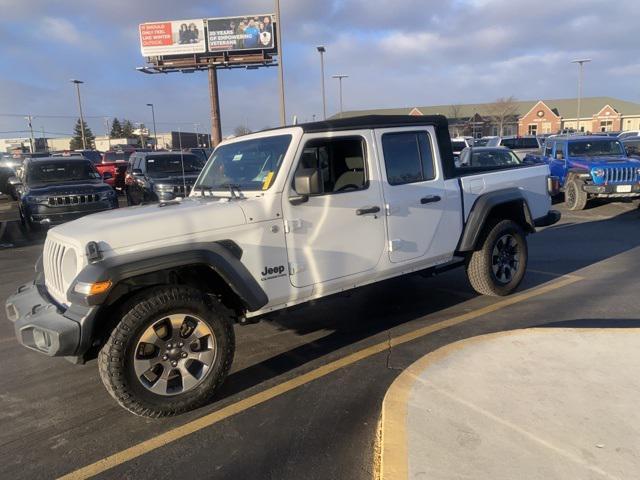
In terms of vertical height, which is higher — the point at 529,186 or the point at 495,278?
the point at 529,186

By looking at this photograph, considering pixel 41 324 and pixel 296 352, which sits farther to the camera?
pixel 296 352

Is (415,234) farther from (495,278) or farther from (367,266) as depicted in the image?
(495,278)

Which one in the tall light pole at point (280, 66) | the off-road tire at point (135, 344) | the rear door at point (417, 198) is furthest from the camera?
the tall light pole at point (280, 66)

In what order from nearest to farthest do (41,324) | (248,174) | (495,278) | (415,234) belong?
(41,324)
(248,174)
(415,234)
(495,278)

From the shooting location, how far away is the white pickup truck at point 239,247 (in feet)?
11.1

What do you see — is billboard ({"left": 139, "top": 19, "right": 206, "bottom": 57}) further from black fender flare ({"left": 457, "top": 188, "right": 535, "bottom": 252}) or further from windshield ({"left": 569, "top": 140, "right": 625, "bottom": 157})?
black fender flare ({"left": 457, "top": 188, "right": 535, "bottom": 252})

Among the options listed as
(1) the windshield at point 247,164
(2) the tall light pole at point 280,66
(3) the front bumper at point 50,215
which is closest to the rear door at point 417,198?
(1) the windshield at point 247,164

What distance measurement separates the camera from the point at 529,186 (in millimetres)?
6172

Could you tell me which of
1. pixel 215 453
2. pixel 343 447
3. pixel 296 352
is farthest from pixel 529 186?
pixel 215 453

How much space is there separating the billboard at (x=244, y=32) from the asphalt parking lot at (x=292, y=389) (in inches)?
1428

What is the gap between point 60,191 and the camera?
10.5 metres

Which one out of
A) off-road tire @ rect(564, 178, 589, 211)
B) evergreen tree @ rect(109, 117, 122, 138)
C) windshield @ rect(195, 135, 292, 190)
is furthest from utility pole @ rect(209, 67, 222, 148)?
evergreen tree @ rect(109, 117, 122, 138)

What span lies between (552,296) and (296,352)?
3137mm

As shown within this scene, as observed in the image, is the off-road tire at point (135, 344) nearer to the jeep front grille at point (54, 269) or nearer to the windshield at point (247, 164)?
the jeep front grille at point (54, 269)
